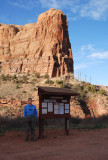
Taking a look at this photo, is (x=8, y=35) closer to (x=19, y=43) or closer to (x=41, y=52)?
(x=19, y=43)

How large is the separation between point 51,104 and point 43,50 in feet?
159

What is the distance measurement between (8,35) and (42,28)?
16.1 metres

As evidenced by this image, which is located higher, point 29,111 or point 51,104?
point 51,104

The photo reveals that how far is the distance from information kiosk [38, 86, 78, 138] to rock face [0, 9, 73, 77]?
40559mm

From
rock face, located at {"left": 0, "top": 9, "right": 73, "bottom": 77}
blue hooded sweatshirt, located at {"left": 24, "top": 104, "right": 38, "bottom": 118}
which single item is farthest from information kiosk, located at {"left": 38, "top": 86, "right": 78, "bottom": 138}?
rock face, located at {"left": 0, "top": 9, "right": 73, "bottom": 77}

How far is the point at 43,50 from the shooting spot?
56.8 metres

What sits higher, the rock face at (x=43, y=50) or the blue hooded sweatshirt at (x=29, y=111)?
the rock face at (x=43, y=50)

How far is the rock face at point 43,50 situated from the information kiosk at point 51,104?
40559 millimetres

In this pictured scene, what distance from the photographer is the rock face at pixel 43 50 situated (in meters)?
53.4

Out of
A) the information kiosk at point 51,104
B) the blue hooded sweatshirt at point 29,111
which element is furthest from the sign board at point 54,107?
the blue hooded sweatshirt at point 29,111

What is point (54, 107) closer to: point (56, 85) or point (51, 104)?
point (51, 104)

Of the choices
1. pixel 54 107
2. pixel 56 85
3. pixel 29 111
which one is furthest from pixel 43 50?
pixel 29 111

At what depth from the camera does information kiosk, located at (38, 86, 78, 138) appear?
30.1 feet

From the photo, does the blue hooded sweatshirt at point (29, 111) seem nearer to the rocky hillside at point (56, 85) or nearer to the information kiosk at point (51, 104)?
the information kiosk at point (51, 104)
